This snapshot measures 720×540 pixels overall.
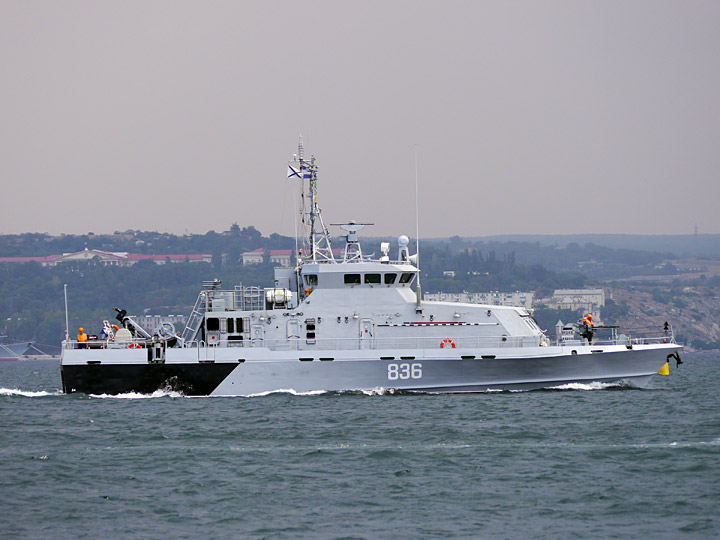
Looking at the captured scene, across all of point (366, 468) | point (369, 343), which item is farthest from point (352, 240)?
point (366, 468)

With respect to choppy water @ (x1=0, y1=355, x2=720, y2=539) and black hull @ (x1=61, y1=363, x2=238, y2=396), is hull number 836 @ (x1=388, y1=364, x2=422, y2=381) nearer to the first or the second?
choppy water @ (x1=0, y1=355, x2=720, y2=539)

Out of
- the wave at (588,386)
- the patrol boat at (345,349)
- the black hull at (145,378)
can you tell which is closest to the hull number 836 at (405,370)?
the patrol boat at (345,349)

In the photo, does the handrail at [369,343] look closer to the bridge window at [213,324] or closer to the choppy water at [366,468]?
the bridge window at [213,324]

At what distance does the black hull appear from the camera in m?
29.8

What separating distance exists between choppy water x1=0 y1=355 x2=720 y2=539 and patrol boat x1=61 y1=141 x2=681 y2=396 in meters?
1.07

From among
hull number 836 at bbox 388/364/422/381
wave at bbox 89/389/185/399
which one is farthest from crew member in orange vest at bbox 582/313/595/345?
wave at bbox 89/389/185/399

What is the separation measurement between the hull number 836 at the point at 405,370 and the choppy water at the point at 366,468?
93 cm

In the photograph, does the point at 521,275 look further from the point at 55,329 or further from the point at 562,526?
the point at 562,526

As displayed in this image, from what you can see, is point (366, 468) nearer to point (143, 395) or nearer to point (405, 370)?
point (405, 370)

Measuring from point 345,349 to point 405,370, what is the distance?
71.9 inches

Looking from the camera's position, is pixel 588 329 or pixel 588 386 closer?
pixel 588 386

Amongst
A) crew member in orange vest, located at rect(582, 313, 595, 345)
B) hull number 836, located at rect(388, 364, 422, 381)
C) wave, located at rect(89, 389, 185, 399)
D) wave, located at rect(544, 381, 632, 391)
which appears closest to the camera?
hull number 836, located at rect(388, 364, 422, 381)

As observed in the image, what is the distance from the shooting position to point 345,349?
2991 cm

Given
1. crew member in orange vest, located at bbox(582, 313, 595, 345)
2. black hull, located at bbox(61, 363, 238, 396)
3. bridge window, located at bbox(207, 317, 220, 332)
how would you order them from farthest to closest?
crew member in orange vest, located at bbox(582, 313, 595, 345)
bridge window, located at bbox(207, 317, 220, 332)
black hull, located at bbox(61, 363, 238, 396)
